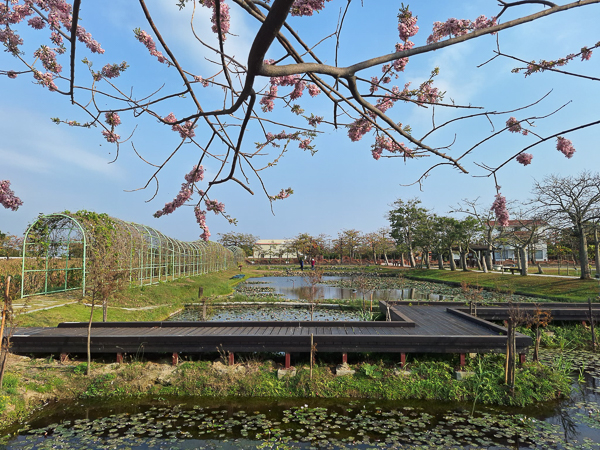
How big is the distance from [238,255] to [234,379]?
42047 mm

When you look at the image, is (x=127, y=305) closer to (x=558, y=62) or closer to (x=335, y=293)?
(x=335, y=293)

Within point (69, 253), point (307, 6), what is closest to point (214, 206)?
point (307, 6)

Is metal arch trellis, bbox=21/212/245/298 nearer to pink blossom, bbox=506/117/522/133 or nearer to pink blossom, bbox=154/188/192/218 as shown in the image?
pink blossom, bbox=154/188/192/218

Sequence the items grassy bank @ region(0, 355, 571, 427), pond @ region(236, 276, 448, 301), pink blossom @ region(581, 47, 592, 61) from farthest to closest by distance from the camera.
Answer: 1. pond @ region(236, 276, 448, 301)
2. grassy bank @ region(0, 355, 571, 427)
3. pink blossom @ region(581, 47, 592, 61)

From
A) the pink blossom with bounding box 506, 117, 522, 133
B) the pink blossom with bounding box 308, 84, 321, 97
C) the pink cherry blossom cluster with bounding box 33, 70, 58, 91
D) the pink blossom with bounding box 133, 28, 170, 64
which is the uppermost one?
the pink blossom with bounding box 133, 28, 170, 64

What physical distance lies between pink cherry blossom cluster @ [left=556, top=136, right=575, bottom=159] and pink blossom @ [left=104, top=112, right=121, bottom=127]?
4.26 m

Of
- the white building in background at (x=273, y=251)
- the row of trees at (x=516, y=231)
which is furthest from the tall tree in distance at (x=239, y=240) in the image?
the row of trees at (x=516, y=231)

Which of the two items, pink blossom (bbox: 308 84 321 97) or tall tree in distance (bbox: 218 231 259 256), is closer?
pink blossom (bbox: 308 84 321 97)

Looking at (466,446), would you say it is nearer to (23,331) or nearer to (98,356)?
(98,356)

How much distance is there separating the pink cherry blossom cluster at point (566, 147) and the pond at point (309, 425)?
10.6 feet

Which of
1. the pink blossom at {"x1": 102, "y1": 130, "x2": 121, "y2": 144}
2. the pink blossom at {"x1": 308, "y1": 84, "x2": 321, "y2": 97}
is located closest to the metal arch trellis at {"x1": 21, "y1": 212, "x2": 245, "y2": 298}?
the pink blossom at {"x1": 102, "y1": 130, "x2": 121, "y2": 144}

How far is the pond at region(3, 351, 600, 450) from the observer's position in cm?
412

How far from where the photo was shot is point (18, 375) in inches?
212

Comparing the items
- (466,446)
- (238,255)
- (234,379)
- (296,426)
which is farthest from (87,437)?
(238,255)
